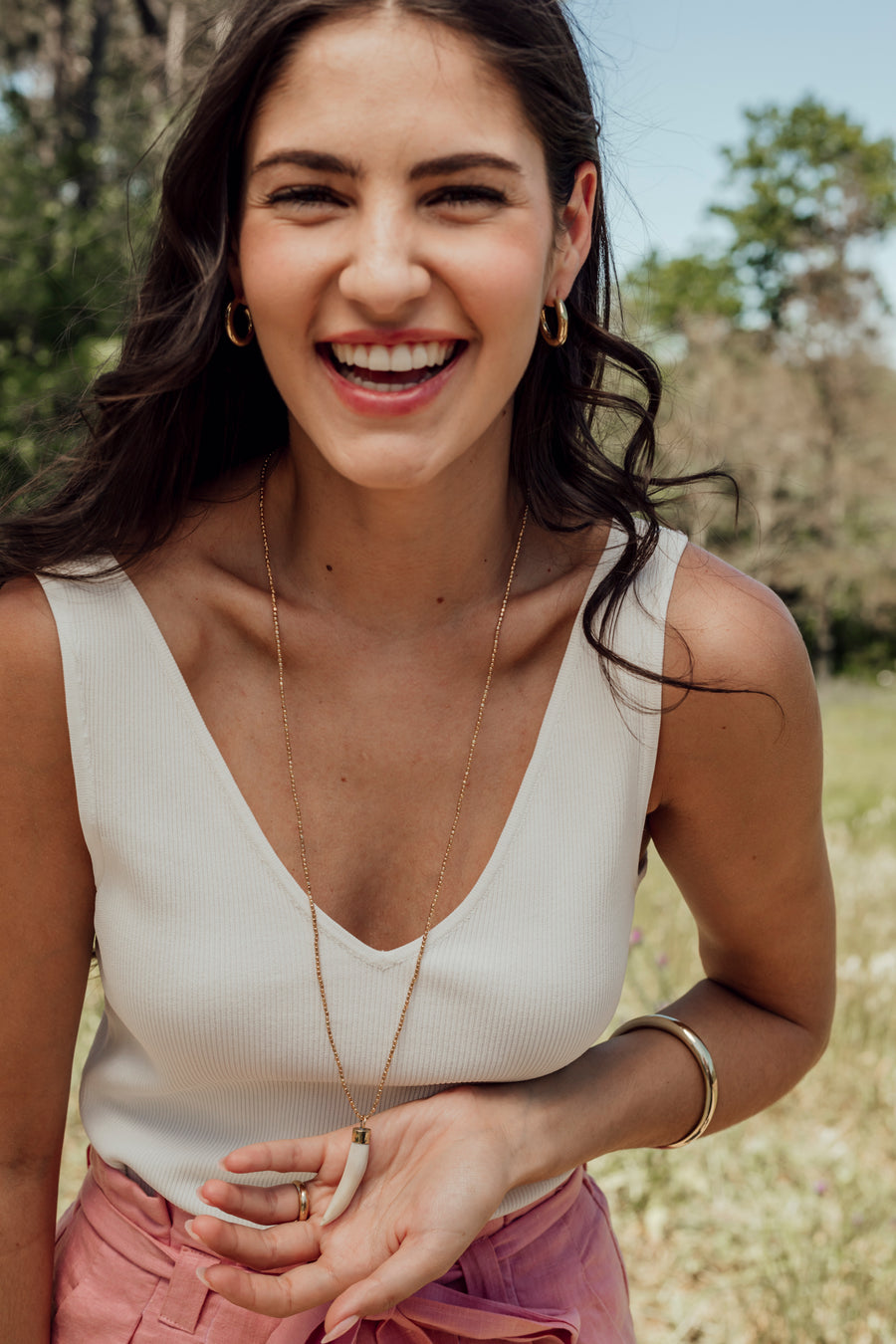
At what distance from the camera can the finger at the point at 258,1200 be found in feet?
4.36

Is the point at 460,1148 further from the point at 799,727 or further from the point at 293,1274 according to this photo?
the point at 799,727

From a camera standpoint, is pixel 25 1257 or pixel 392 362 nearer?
pixel 392 362

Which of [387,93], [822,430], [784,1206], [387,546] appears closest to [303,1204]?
[387,546]

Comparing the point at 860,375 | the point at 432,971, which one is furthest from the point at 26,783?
the point at 860,375

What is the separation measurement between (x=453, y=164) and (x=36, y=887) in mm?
949

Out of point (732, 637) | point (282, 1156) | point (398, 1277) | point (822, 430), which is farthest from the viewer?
point (822, 430)

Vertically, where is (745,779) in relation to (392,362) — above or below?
below

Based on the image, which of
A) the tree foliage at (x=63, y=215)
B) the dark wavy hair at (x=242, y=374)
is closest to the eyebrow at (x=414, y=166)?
the dark wavy hair at (x=242, y=374)

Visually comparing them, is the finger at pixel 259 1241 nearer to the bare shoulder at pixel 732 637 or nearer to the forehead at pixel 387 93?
the bare shoulder at pixel 732 637

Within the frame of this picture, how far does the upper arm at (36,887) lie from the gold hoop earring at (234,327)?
1.36ft

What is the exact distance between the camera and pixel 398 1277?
1.28 metres

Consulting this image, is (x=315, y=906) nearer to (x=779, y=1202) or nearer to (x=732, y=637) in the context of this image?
(x=732, y=637)

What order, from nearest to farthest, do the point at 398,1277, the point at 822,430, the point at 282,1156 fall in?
the point at 398,1277 < the point at 282,1156 < the point at 822,430

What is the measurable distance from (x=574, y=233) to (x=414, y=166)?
1.26ft
